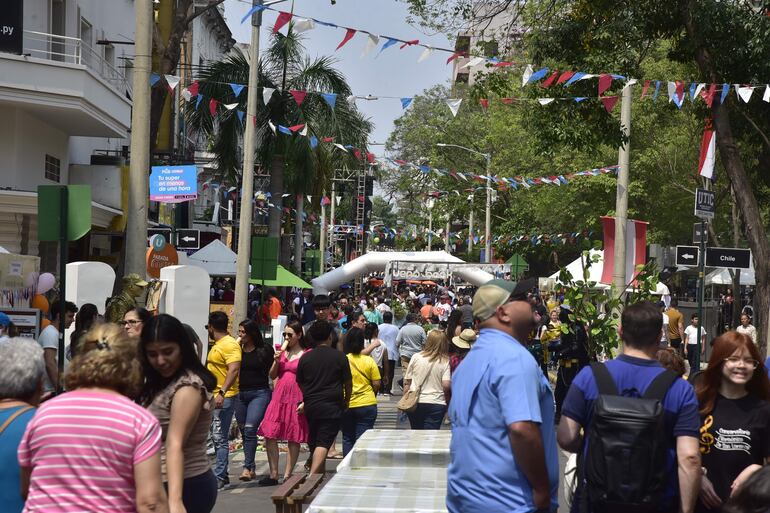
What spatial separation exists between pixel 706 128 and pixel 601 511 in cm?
1657

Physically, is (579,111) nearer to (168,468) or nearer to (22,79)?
(22,79)

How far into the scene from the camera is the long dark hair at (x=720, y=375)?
6.08m

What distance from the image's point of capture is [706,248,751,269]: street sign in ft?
61.1

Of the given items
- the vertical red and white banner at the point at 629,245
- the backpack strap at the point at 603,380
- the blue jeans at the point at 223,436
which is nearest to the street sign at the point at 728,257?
the vertical red and white banner at the point at 629,245

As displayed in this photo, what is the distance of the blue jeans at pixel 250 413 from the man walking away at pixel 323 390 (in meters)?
1.09

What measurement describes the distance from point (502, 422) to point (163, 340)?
183cm

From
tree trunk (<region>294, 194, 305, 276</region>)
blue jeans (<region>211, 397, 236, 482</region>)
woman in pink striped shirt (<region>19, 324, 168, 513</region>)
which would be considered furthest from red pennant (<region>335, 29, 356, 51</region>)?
tree trunk (<region>294, 194, 305, 276</region>)

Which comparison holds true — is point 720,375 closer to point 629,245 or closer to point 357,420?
point 357,420

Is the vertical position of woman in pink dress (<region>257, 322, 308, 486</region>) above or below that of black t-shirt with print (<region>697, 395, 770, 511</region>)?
below

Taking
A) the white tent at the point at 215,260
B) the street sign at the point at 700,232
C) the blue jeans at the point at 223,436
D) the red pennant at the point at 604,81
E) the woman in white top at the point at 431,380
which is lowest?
the blue jeans at the point at 223,436

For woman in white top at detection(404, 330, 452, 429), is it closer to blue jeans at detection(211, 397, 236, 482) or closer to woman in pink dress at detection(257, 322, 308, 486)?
woman in pink dress at detection(257, 322, 308, 486)

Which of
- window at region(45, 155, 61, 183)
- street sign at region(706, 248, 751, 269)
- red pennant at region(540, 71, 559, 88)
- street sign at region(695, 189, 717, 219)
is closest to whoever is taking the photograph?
street sign at region(695, 189, 717, 219)

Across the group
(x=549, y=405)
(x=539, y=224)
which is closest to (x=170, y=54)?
(x=549, y=405)

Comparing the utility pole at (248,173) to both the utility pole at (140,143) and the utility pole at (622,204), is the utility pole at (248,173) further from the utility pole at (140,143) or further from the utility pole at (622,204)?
the utility pole at (140,143)
